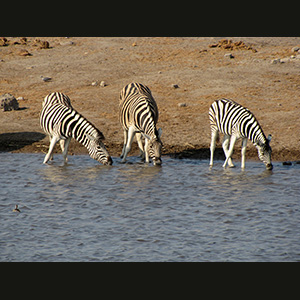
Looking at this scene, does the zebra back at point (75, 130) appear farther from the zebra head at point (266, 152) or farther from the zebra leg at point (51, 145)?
the zebra head at point (266, 152)

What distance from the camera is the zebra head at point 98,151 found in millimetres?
15906

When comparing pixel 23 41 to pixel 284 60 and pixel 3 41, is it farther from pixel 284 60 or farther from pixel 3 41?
pixel 284 60

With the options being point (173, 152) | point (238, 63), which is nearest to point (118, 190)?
point (173, 152)

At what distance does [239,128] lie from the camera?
1520 cm

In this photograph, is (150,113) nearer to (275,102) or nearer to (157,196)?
(157,196)

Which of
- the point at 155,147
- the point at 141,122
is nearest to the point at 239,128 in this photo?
the point at 155,147

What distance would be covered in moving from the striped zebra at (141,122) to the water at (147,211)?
490mm

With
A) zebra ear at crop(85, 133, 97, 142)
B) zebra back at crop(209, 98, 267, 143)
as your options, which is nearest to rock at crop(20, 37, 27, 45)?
zebra ear at crop(85, 133, 97, 142)

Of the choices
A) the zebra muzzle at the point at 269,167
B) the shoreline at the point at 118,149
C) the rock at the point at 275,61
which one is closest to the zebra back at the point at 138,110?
the shoreline at the point at 118,149

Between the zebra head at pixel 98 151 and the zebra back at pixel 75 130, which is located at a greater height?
the zebra back at pixel 75 130

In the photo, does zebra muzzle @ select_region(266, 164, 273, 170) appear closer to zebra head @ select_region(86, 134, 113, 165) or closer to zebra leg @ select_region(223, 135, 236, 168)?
zebra leg @ select_region(223, 135, 236, 168)

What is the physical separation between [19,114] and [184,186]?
29.4ft

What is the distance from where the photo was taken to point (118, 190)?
13.6 m

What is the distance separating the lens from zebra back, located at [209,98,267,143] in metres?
15.2
